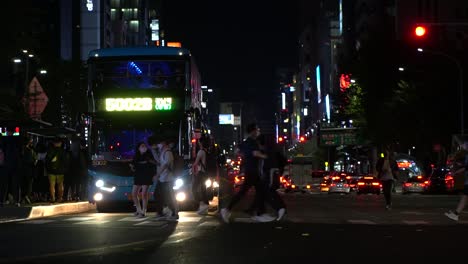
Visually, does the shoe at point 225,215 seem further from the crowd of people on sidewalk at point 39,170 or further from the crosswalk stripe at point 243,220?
the crowd of people on sidewalk at point 39,170

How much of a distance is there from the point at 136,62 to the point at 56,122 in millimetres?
45591

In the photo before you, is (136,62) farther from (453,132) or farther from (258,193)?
(453,132)

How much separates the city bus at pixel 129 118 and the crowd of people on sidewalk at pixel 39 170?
2.24ft

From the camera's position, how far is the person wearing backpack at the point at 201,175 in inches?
835

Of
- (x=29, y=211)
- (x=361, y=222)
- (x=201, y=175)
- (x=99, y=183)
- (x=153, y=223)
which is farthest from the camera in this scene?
(x=99, y=183)

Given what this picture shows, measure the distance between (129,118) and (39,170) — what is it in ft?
14.3

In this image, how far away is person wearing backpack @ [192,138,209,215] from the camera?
2120 cm

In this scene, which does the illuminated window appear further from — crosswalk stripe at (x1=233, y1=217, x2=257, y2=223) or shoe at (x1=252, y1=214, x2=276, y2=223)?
shoe at (x1=252, y1=214, x2=276, y2=223)

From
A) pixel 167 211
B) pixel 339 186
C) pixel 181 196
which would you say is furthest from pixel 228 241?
pixel 339 186

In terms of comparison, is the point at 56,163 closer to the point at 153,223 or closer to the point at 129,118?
the point at 129,118

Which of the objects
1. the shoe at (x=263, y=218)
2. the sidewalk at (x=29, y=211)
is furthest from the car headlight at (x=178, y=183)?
the shoe at (x=263, y=218)

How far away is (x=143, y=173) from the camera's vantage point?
797 inches

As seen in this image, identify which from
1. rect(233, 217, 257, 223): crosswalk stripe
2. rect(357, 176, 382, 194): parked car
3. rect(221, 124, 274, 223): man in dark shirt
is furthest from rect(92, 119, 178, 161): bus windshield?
rect(357, 176, 382, 194): parked car

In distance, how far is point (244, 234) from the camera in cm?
1443
